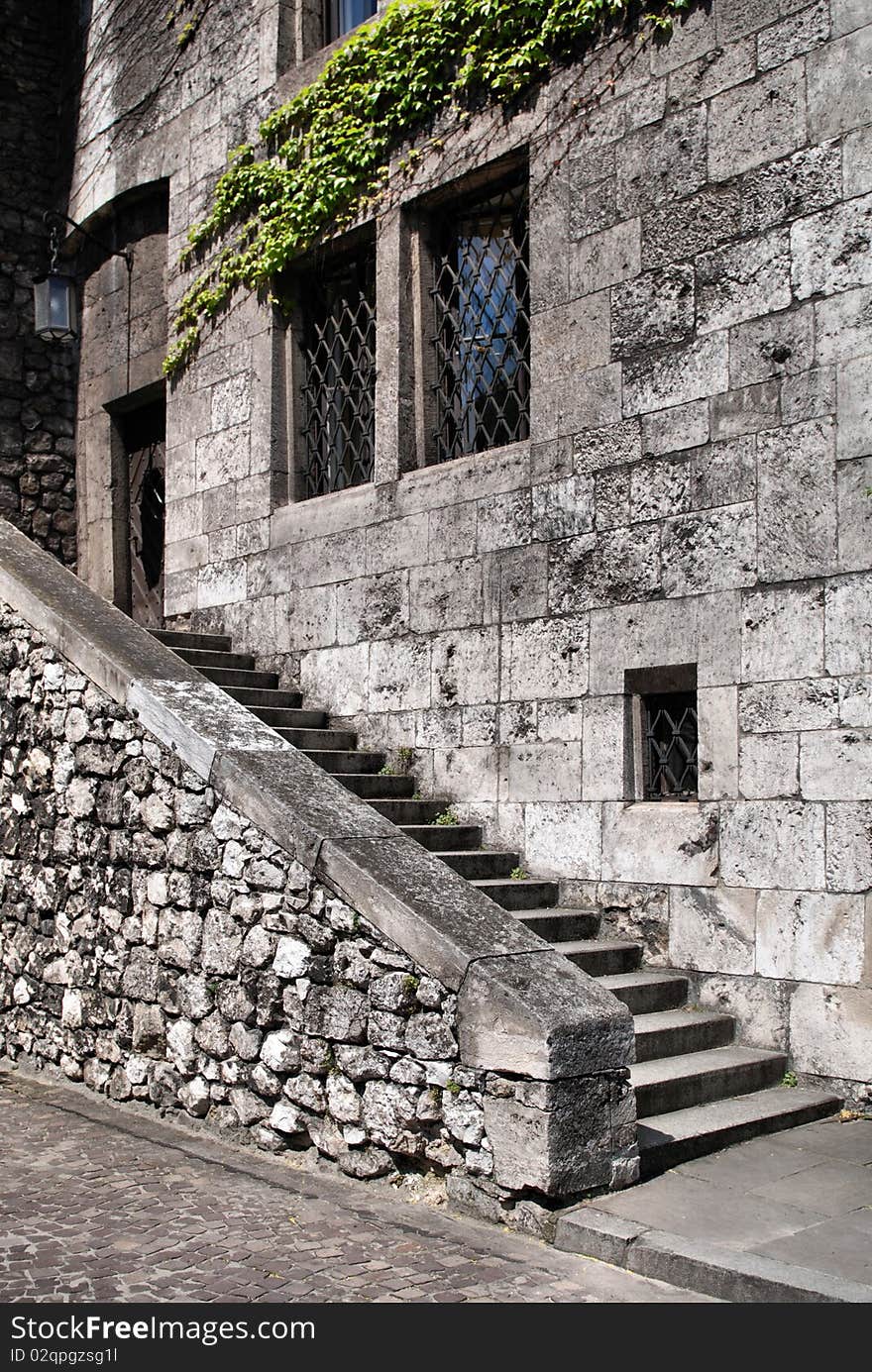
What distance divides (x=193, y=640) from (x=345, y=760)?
1815mm

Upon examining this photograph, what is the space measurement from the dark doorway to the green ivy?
1127 mm

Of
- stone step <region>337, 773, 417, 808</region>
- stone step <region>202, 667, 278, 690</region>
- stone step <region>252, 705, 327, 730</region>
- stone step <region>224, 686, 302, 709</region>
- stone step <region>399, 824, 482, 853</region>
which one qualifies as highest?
stone step <region>202, 667, 278, 690</region>

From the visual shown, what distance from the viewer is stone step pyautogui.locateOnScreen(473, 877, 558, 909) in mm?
6316

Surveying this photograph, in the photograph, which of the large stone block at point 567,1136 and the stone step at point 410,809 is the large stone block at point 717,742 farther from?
the large stone block at point 567,1136

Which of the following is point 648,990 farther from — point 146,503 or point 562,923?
point 146,503

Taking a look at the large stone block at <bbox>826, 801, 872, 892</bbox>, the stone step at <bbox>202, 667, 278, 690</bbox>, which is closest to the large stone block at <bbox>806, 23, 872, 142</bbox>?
the large stone block at <bbox>826, 801, 872, 892</bbox>

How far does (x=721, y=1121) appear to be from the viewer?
197 inches

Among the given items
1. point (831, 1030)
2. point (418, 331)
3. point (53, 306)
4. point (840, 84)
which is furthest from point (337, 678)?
point (840, 84)

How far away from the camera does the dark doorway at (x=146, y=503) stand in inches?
418

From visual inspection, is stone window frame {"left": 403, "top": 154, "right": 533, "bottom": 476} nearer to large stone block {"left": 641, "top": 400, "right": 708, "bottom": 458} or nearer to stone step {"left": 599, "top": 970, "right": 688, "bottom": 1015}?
large stone block {"left": 641, "top": 400, "right": 708, "bottom": 458}

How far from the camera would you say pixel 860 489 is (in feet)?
18.1

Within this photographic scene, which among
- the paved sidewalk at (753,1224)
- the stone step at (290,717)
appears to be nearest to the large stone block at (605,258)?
the stone step at (290,717)
